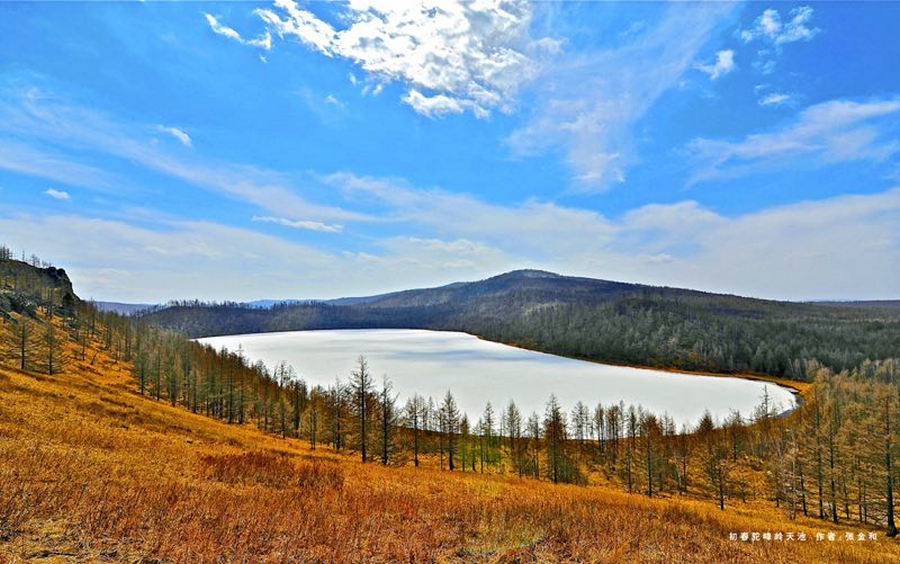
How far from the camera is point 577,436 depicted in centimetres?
8462

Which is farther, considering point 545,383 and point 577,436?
point 545,383

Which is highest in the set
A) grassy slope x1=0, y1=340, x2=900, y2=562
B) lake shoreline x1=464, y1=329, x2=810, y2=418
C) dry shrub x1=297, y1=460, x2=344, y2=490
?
grassy slope x1=0, y1=340, x2=900, y2=562

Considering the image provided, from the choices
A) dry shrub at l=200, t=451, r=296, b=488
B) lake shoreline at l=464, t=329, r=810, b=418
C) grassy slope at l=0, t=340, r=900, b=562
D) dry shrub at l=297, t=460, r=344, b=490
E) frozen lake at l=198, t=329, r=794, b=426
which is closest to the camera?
grassy slope at l=0, t=340, r=900, b=562

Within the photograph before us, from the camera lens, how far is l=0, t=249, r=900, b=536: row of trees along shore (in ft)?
160

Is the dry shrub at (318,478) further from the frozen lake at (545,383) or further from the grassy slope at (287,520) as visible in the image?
the frozen lake at (545,383)

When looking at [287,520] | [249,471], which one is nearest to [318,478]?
[249,471]

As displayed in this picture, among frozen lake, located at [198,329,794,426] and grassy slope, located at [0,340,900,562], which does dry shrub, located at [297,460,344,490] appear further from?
frozen lake, located at [198,329,794,426]

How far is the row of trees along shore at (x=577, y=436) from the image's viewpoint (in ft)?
160

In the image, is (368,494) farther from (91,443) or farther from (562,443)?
(562,443)

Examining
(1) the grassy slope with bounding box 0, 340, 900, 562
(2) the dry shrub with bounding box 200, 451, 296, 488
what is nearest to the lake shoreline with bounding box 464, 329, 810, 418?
(1) the grassy slope with bounding box 0, 340, 900, 562

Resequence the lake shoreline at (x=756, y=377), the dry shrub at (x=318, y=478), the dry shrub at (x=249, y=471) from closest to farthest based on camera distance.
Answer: the dry shrub at (x=249, y=471), the dry shrub at (x=318, y=478), the lake shoreline at (x=756, y=377)

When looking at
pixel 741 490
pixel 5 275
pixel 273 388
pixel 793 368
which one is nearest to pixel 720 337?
pixel 793 368

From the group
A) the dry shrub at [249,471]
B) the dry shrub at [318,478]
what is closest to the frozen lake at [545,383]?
the dry shrub at [318,478]

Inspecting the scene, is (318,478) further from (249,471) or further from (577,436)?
(577,436)
